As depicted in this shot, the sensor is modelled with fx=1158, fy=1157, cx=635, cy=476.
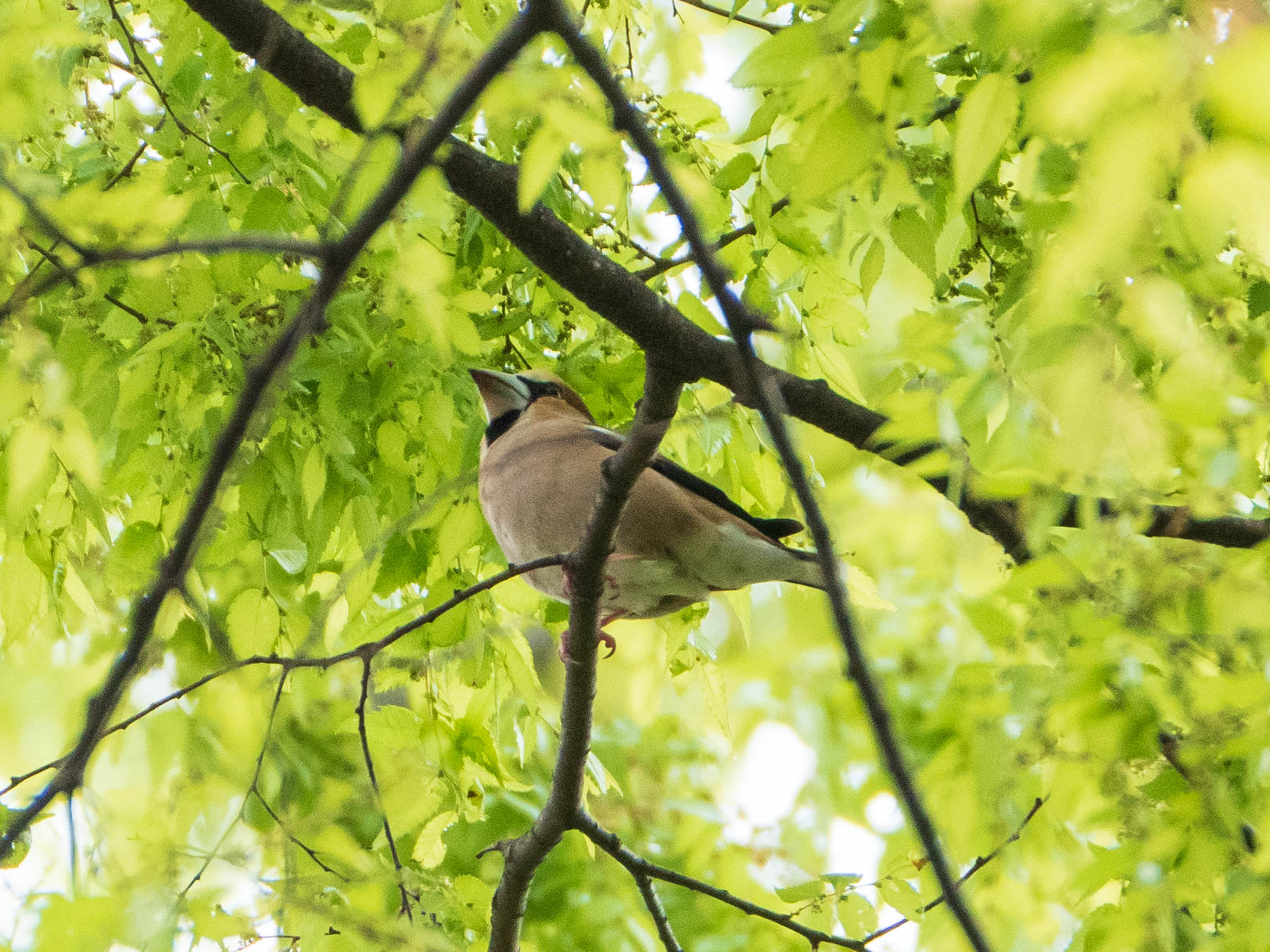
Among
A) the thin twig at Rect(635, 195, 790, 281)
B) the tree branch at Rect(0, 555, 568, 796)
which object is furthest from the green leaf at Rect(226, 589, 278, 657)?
the thin twig at Rect(635, 195, 790, 281)

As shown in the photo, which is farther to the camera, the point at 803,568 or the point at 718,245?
the point at 803,568

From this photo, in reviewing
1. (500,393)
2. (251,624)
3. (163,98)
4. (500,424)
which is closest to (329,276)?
(163,98)

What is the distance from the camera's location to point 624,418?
156 inches

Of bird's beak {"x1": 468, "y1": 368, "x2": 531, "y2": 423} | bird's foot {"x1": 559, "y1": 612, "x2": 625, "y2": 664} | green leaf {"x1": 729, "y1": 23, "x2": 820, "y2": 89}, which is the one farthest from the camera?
bird's beak {"x1": 468, "y1": 368, "x2": 531, "y2": 423}

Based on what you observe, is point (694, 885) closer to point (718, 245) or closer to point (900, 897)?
point (900, 897)

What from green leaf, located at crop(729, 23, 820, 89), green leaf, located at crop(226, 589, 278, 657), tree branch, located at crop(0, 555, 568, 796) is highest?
green leaf, located at crop(226, 589, 278, 657)

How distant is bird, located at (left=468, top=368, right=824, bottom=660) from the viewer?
13.2 ft

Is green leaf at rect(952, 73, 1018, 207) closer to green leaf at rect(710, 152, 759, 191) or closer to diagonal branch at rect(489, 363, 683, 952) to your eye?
diagonal branch at rect(489, 363, 683, 952)

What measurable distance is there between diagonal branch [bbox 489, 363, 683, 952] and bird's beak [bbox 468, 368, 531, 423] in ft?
4.59

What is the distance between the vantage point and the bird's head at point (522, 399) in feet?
15.2

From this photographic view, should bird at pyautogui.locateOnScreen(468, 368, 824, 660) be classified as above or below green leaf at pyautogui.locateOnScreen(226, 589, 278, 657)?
above

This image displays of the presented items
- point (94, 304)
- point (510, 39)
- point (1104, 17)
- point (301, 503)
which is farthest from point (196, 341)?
point (1104, 17)

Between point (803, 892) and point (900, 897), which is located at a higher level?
point (803, 892)

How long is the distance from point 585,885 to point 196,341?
3.56 meters
